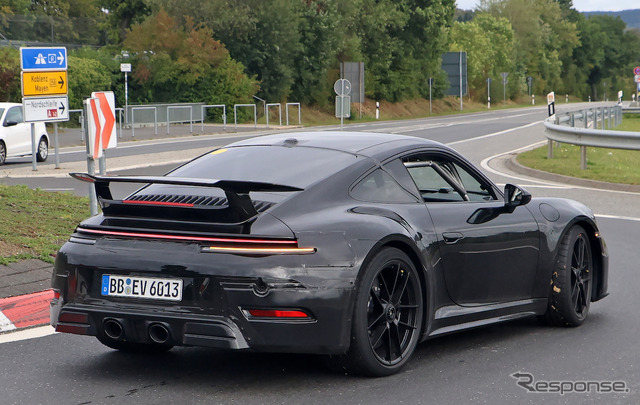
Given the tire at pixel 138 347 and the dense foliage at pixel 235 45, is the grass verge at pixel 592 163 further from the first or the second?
the dense foliage at pixel 235 45

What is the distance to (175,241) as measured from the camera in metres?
5.38

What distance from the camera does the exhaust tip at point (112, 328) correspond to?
5438 mm

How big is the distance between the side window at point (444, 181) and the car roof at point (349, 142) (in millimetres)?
101

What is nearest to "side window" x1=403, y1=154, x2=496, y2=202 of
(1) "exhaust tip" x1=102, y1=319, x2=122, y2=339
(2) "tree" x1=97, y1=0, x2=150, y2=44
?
(1) "exhaust tip" x1=102, y1=319, x2=122, y2=339

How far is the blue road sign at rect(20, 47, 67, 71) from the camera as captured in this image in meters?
21.7

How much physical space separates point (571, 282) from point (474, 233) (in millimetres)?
1227

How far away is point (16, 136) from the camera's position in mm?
26688

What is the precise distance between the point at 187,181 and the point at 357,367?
1301 millimetres

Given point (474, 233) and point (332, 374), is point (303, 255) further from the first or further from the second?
point (474, 233)

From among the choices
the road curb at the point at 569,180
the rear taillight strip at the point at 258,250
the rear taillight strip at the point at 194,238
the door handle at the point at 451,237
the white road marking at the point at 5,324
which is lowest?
the road curb at the point at 569,180

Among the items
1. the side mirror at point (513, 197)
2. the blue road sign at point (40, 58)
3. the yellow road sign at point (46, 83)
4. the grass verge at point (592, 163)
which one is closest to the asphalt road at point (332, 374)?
the side mirror at point (513, 197)

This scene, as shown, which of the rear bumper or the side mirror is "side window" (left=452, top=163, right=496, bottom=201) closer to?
the side mirror

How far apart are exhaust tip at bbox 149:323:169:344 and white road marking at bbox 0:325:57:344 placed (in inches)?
69.2

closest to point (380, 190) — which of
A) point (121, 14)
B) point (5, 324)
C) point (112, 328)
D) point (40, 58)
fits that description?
point (112, 328)
